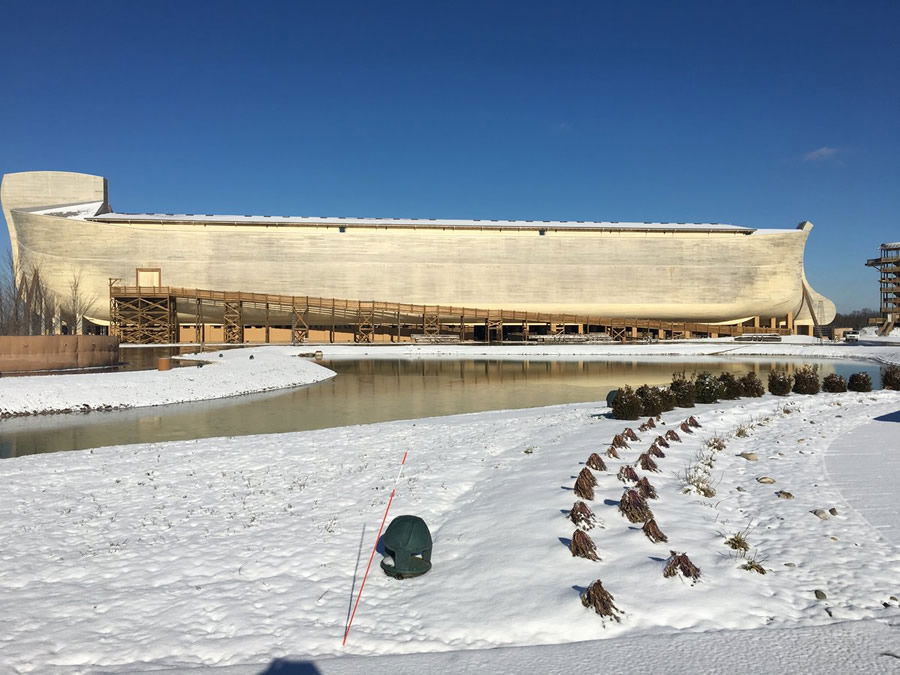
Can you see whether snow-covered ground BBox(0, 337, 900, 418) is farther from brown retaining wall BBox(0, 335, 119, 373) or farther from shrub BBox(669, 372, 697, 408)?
shrub BBox(669, 372, 697, 408)

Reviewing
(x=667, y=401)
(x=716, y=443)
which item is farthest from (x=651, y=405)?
(x=716, y=443)

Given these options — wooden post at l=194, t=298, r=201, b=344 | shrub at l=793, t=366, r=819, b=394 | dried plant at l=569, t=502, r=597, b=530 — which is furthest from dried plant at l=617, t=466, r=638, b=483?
wooden post at l=194, t=298, r=201, b=344

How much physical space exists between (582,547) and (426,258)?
55828 mm

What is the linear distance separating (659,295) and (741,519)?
58.9 metres

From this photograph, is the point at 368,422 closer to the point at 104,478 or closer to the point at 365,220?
the point at 104,478

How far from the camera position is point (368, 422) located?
51.7ft

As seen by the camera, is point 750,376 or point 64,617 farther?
point 750,376

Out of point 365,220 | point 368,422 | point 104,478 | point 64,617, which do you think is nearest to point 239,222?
point 365,220

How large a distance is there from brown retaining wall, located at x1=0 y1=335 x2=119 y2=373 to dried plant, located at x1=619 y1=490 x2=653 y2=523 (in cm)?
2359

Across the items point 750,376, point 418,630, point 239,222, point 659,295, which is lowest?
point 418,630

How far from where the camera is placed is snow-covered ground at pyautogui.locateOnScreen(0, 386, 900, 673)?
4.59m

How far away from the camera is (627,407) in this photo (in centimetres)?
1435

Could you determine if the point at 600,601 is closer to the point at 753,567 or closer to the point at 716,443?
the point at 753,567

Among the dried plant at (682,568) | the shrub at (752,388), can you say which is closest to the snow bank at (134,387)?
the shrub at (752,388)
